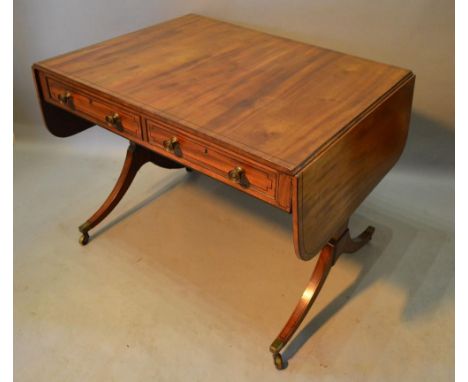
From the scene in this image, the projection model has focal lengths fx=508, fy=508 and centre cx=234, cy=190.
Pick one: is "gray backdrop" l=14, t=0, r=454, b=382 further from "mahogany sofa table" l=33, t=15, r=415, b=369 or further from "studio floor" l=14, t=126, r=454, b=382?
"mahogany sofa table" l=33, t=15, r=415, b=369

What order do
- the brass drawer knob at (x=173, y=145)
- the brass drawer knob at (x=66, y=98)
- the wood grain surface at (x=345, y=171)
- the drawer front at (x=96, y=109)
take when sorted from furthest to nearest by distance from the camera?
the brass drawer knob at (x=66, y=98)
the drawer front at (x=96, y=109)
the brass drawer knob at (x=173, y=145)
the wood grain surface at (x=345, y=171)

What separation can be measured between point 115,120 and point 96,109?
0.29ft

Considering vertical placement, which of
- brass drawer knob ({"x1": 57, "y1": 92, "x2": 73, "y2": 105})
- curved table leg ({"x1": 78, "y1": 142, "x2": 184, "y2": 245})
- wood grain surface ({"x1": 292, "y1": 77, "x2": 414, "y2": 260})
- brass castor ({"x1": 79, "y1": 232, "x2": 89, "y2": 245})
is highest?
brass drawer knob ({"x1": 57, "y1": 92, "x2": 73, "y2": 105})

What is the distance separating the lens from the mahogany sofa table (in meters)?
1.23

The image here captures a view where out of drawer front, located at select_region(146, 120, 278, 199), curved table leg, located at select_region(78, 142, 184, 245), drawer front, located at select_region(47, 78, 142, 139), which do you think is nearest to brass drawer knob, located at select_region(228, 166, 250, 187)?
drawer front, located at select_region(146, 120, 278, 199)

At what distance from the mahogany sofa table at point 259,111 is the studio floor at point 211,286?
0.48ft

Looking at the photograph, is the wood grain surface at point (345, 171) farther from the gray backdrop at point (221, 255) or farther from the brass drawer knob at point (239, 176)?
the gray backdrop at point (221, 255)

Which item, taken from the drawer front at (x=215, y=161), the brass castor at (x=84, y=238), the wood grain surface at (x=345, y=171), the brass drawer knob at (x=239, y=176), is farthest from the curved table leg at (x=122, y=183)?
the wood grain surface at (x=345, y=171)

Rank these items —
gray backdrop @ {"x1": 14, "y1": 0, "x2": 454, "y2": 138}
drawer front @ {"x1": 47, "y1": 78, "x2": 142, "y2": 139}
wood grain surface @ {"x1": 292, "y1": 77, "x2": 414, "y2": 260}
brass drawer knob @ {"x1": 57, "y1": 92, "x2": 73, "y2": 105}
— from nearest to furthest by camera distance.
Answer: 1. wood grain surface @ {"x1": 292, "y1": 77, "x2": 414, "y2": 260}
2. drawer front @ {"x1": 47, "y1": 78, "x2": 142, "y2": 139}
3. brass drawer knob @ {"x1": 57, "y1": 92, "x2": 73, "y2": 105}
4. gray backdrop @ {"x1": 14, "y1": 0, "x2": 454, "y2": 138}

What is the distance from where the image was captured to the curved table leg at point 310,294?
1.53m

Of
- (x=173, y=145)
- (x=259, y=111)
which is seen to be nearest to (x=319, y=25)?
(x=259, y=111)

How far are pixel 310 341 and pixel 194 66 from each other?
94 centimetres

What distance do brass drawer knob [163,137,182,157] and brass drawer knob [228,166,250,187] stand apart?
18cm

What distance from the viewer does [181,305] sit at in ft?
5.68
